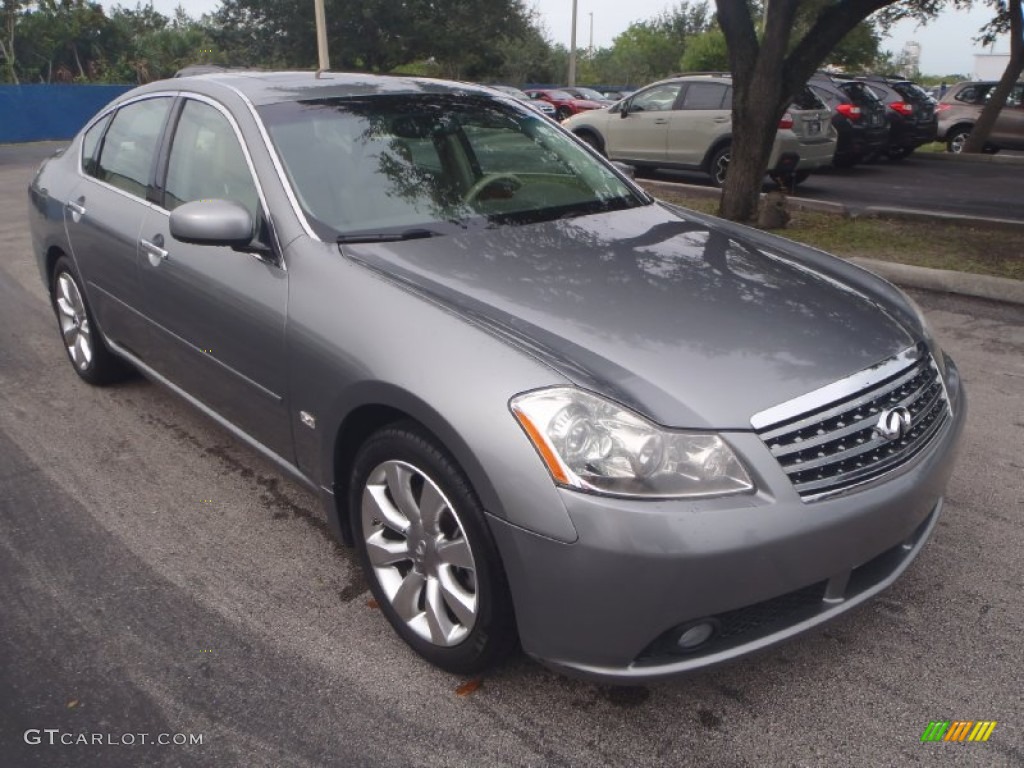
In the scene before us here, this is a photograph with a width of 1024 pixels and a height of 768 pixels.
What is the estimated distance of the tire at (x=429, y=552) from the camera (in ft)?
7.46

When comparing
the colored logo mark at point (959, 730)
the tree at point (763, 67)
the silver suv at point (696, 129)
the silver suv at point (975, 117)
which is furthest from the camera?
the silver suv at point (975, 117)

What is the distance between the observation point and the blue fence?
83.2 feet

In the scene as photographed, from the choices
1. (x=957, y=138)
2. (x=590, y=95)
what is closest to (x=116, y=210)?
(x=957, y=138)

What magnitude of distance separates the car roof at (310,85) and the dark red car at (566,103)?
24366 mm

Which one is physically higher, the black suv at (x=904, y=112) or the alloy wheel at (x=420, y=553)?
the black suv at (x=904, y=112)

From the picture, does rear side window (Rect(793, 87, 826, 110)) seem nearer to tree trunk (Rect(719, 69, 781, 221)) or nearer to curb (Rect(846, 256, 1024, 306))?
tree trunk (Rect(719, 69, 781, 221))

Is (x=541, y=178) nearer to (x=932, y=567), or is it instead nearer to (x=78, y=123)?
(x=932, y=567)

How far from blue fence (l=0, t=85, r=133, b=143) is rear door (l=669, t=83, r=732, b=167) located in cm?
1904

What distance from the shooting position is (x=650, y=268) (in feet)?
9.52

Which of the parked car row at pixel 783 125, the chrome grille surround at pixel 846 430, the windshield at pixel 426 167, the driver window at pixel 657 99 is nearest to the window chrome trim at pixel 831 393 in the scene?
the chrome grille surround at pixel 846 430

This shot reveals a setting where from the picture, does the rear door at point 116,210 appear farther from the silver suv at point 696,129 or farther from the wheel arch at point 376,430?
the silver suv at point 696,129

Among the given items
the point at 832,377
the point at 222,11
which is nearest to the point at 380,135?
the point at 832,377

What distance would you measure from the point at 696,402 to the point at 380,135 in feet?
6.11

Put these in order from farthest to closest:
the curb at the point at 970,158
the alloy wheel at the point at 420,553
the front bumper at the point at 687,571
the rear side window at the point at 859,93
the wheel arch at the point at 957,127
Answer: the wheel arch at the point at 957,127
the curb at the point at 970,158
the rear side window at the point at 859,93
the alloy wheel at the point at 420,553
the front bumper at the point at 687,571
